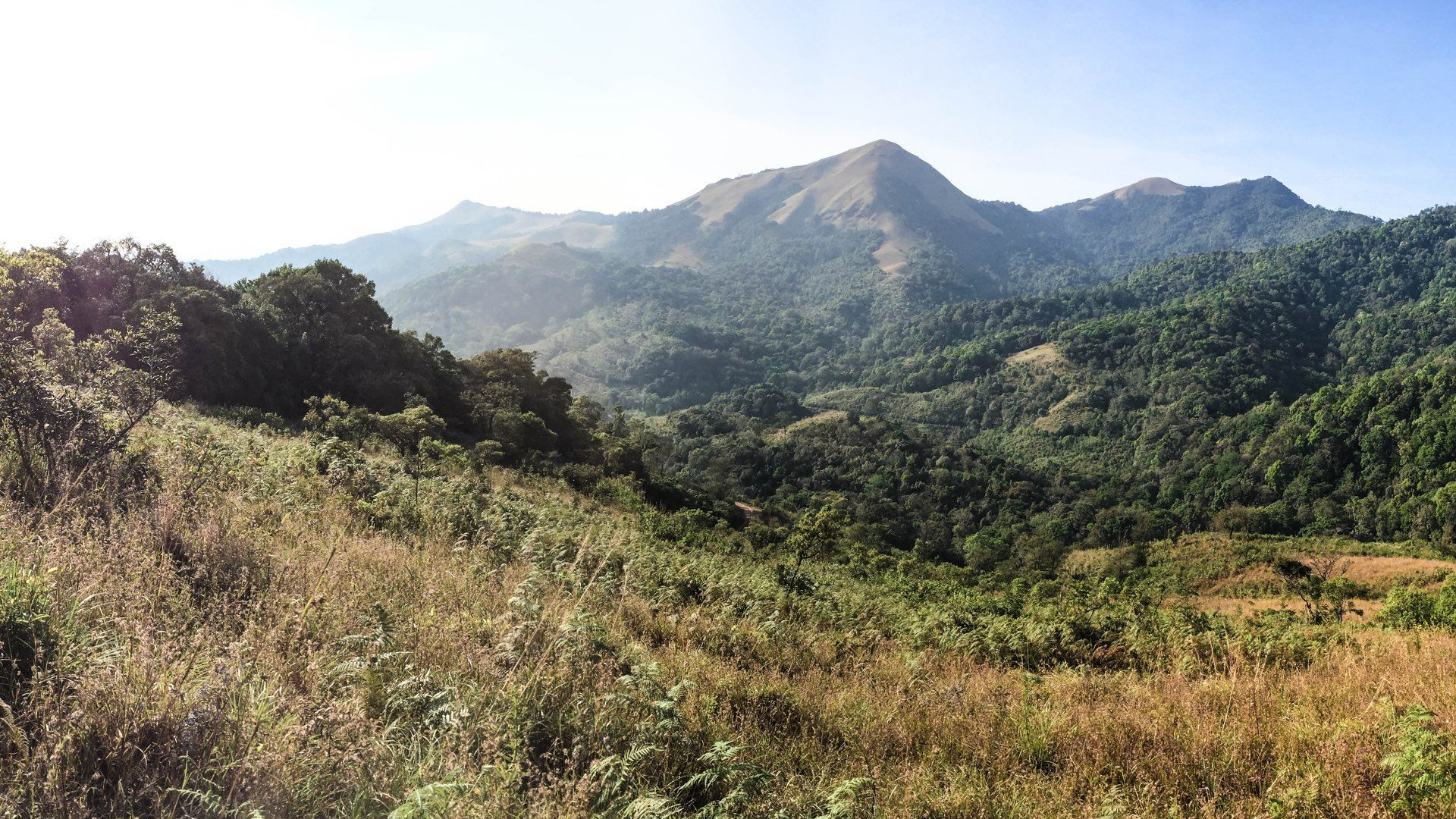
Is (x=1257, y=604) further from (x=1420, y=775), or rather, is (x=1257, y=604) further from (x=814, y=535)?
(x=1420, y=775)

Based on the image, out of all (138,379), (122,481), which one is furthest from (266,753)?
(138,379)

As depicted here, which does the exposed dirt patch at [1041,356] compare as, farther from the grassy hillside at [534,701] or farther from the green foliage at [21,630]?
the green foliage at [21,630]

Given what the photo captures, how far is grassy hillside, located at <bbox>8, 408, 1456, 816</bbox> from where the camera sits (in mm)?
2371

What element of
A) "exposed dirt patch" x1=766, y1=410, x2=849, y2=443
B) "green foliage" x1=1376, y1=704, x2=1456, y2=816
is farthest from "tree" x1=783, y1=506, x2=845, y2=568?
"exposed dirt patch" x1=766, y1=410, x2=849, y2=443

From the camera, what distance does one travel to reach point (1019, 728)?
3951 millimetres

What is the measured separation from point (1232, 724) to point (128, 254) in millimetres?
30830

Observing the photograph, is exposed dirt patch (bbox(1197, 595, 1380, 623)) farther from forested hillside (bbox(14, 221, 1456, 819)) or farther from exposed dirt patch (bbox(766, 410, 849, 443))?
exposed dirt patch (bbox(766, 410, 849, 443))

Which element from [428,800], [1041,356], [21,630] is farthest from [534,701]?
[1041,356]

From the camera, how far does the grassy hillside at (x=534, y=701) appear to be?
2.37 metres

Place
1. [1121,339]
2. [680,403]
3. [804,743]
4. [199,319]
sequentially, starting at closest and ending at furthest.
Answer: [804,743]
[199,319]
[1121,339]
[680,403]

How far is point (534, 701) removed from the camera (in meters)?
3.15

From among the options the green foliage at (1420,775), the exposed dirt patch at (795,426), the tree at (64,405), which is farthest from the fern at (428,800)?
the exposed dirt patch at (795,426)

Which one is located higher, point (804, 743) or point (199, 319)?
point (199, 319)

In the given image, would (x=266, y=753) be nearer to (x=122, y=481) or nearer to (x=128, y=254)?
(x=122, y=481)
